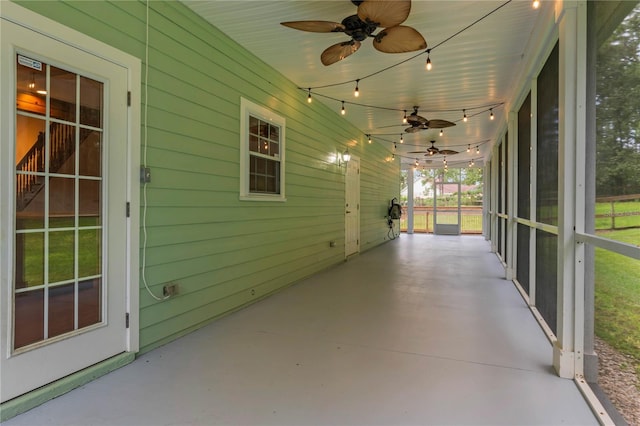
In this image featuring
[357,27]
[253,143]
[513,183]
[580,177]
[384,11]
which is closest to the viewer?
[580,177]

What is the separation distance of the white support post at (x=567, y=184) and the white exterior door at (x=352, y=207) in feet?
16.3

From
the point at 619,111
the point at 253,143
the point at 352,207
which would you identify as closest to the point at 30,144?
the point at 253,143

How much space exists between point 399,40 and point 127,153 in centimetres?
237

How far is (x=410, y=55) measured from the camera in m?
3.98

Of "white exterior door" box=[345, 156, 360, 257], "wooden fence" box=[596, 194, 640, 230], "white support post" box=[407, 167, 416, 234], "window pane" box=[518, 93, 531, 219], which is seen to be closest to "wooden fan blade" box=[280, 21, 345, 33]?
"wooden fence" box=[596, 194, 640, 230]

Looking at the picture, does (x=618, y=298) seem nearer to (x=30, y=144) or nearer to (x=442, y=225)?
(x=30, y=144)

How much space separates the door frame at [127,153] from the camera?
1855mm

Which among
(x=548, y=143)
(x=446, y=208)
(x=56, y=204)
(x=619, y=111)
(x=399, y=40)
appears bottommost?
(x=56, y=204)

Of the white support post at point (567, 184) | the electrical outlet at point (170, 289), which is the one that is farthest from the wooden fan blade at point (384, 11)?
the electrical outlet at point (170, 289)

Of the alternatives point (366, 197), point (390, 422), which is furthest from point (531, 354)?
point (366, 197)

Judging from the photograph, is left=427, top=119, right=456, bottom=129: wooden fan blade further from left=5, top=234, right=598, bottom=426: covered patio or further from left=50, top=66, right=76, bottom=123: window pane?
left=50, top=66, right=76, bottom=123: window pane

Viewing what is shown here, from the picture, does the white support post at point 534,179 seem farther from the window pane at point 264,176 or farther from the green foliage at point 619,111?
the window pane at point 264,176

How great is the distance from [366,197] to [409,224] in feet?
18.6

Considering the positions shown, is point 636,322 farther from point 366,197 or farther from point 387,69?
point 366,197
